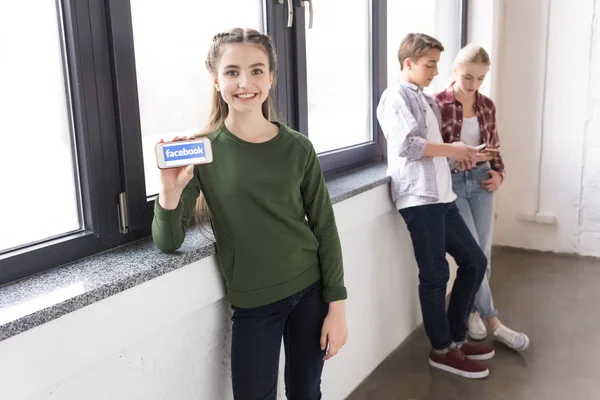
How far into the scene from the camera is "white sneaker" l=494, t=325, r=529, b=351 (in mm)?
2383

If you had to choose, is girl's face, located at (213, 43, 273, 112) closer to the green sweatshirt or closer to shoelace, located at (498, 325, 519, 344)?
the green sweatshirt

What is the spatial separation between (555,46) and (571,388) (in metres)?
2.02

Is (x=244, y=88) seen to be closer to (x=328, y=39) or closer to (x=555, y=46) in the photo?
(x=328, y=39)

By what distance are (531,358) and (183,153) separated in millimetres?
1780

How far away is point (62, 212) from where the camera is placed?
52.5 inches

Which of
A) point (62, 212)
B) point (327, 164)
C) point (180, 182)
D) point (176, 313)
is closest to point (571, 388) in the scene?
point (327, 164)

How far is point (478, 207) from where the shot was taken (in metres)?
2.42

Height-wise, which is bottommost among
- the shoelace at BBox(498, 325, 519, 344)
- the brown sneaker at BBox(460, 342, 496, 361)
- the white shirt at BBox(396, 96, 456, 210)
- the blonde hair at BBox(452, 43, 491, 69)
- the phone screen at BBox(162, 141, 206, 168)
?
the brown sneaker at BBox(460, 342, 496, 361)

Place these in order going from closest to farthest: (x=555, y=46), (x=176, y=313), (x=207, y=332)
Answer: (x=176, y=313) → (x=207, y=332) → (x=555, y=46)

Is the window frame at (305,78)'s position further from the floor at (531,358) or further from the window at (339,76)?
the floor at (531,358)

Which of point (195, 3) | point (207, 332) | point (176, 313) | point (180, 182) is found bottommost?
point (207, 332)

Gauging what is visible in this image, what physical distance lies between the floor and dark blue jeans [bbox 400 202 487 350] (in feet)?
0.54

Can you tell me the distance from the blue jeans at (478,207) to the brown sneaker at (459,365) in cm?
30

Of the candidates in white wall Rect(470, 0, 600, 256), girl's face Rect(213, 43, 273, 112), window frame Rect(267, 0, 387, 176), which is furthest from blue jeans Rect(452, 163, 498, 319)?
girl's face Rect(213, 43, 273, 112)
